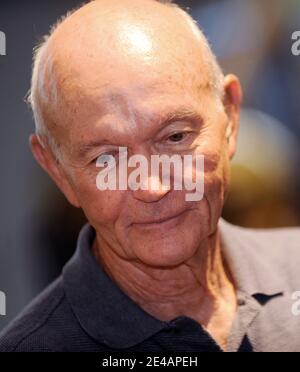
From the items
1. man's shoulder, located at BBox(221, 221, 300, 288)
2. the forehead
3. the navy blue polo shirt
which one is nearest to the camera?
the forehead

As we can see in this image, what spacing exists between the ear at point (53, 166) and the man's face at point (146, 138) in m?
0.03

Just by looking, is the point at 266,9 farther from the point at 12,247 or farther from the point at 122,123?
the point at 12,247

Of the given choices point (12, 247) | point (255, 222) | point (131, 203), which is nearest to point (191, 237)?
point (131, 203)

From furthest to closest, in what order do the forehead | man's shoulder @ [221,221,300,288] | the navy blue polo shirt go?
man's shoulder @ [221,221,300,288]
the navy blue polo shirt
the forehead

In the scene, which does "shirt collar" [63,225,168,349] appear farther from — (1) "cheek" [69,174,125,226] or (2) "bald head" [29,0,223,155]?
(2) "bald head" [29,0,223,155]

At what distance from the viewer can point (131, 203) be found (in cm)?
103

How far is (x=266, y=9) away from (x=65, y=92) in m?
0.49

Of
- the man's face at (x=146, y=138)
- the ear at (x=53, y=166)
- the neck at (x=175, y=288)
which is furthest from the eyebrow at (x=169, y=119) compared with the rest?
the neck at (x=175, y=288)

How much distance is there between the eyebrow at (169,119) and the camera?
3.22ft

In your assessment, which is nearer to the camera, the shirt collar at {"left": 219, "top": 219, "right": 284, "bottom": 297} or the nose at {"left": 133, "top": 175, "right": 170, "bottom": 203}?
the nose at {"left": 133, "top": 175, "right": 170, "bottom": 203}

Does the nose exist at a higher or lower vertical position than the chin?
higher

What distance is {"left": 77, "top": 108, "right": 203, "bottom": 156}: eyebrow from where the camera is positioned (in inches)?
38.7

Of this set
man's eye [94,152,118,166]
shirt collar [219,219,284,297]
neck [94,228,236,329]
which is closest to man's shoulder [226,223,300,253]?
shirt collar [219,219,284,297]

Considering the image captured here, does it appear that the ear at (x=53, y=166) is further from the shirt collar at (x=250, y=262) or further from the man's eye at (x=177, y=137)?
the shirt collar at (x=250, y=262)
